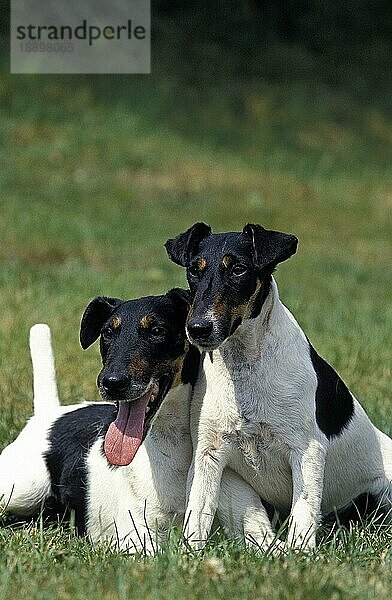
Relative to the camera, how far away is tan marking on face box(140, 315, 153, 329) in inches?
A: 195

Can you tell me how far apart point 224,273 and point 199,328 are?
340 mm

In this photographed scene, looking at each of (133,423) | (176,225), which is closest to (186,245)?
(133,423)

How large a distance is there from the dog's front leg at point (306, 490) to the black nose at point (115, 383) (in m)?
0.80

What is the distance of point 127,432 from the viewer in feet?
16.2

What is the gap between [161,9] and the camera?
79.9 ft

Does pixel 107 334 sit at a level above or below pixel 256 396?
above

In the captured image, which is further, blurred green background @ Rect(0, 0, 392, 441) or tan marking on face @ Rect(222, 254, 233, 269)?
blurred green background @ Rect(0, 0, 392, 441)

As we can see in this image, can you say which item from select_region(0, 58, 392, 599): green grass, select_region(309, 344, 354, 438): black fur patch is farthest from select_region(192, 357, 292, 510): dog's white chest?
select_region(0, 58, 392, 599): green grass

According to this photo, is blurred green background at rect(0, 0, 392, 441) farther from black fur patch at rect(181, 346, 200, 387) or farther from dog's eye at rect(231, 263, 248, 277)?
dog's eye at rect(231, 263, 248, 277)

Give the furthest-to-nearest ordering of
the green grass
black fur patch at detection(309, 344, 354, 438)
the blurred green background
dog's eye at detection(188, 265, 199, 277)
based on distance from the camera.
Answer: the blurred green background → black fur patch at detection(309, 344, 354, 438) → dog's eye at detection(188, 265, 199, 277) → the green grass

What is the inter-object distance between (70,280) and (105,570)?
7345 millimetres

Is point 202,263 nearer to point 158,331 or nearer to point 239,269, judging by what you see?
point 239,269

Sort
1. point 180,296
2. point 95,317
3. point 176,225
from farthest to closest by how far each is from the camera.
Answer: point 176,225
point 95,317
point 180,296

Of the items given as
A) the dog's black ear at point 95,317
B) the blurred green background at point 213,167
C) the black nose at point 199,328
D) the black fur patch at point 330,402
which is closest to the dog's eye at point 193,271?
the black nose at point 199,328
